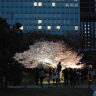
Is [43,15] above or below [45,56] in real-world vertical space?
above

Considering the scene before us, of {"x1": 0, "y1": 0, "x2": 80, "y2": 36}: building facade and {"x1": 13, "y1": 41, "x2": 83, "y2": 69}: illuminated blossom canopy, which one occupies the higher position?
{"x1": 0, "y1": 0, "x2": 80, "y2": 36}: building facade

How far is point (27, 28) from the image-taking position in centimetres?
12862

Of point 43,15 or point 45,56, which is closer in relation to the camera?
point 45,56

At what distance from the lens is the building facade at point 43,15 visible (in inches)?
5064

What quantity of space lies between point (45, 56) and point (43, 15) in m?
98.4

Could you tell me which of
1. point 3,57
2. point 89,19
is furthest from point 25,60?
point 89,19

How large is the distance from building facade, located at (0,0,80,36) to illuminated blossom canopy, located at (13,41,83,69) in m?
93.0

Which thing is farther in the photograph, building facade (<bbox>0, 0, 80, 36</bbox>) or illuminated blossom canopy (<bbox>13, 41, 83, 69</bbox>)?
building facade (<bbox>0, 0, 80, 36</bbox>)

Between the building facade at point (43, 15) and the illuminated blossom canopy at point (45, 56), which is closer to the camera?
the illuminated blossom canopy at point (45, 56)

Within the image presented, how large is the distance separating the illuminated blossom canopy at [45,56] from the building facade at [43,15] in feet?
A: 305

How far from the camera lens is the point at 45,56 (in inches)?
1314

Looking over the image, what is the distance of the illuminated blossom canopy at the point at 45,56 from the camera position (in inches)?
1293

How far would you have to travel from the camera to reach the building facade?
12862 cm

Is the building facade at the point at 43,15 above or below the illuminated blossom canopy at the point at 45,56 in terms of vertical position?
above
